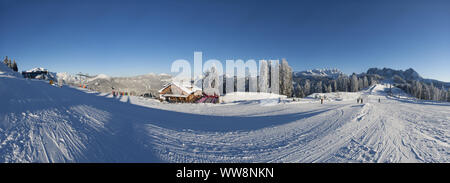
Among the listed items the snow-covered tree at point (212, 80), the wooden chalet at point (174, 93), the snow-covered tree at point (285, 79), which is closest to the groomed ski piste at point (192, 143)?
the wooden chalet at point (174, 93)

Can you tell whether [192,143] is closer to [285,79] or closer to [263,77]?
[263,77]

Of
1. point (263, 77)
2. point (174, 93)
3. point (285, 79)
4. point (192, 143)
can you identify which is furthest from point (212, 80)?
point (192, 143)

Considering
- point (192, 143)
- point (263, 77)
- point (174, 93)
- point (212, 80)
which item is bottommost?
point (192, 143)

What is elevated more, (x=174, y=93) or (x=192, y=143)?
→ (x=174, y=93)

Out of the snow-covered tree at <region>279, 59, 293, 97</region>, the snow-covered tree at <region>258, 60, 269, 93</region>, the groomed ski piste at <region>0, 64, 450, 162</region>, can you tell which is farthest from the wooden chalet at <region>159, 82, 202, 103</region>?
the snow-covered tree at <region>279, 59, 293, 97</region>

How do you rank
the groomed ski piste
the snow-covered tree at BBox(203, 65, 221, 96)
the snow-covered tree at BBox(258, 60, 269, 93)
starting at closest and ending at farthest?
the groomed ski piste → the snow-covered tree at BBox(203, 65, 221, 96) → the snow-covered tree at BBox(258, 60, 269, 93)

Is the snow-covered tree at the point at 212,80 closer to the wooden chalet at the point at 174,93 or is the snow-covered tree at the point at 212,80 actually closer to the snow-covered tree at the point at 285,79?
the wooden chalet at the point at 174,93

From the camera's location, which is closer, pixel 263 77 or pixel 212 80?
pixel 212 80

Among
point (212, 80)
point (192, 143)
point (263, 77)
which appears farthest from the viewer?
point (263, 77)

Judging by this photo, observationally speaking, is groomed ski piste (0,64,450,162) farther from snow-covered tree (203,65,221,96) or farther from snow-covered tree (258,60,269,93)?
snow-covered tree (258,60,269,93)
